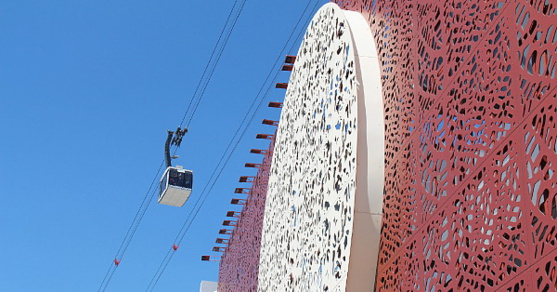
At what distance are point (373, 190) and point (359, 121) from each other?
0.58 meters

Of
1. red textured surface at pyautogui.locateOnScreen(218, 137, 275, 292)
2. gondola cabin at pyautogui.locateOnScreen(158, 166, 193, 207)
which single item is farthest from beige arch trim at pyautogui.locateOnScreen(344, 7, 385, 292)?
gondola cabin at pyautogui.locateOnScreen(158, 166, 193, 207)

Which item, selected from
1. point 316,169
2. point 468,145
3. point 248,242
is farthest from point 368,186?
point 248,242

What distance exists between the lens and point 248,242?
43.9 feet

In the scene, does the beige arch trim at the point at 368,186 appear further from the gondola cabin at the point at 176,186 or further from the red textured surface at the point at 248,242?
the gondola cabin at the point at 176,186

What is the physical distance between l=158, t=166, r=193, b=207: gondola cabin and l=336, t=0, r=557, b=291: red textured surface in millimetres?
8853

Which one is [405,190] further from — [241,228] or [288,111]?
[241,228]

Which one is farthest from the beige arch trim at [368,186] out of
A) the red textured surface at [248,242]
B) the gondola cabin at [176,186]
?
the gondola cabin at [176,186]

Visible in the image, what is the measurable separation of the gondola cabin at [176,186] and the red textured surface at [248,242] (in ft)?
3.75

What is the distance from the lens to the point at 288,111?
9.95 metres

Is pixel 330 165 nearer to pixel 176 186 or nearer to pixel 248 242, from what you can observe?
pixel 248 242

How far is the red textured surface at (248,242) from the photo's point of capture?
40.6 feet

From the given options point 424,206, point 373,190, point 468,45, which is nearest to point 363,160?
point 373,190

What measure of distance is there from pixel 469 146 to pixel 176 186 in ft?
35.8

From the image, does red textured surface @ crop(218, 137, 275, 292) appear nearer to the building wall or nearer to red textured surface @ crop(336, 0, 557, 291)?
the building wall
